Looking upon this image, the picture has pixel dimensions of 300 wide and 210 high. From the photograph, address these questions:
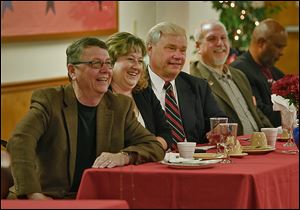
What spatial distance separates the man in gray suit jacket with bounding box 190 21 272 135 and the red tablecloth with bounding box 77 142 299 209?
89.2 inches

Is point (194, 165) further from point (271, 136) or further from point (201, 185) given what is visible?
point (271, 136)

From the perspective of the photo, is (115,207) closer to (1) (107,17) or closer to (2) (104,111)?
(2) (104,111)

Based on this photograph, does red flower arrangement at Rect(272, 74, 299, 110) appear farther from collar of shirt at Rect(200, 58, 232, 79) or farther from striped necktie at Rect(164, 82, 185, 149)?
collar of shirt at Rect(200, 58, 232, 79)

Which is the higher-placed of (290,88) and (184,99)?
(290,88)

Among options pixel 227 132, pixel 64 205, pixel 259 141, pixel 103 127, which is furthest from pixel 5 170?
pixel 259 141

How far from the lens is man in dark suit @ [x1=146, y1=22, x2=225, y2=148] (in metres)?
5.17

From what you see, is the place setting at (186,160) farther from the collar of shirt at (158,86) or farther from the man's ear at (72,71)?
the collar of shirt at (158,86)

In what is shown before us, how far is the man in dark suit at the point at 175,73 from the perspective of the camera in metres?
5.17

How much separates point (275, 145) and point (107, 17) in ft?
13.6

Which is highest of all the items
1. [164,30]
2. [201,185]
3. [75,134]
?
[164,30]

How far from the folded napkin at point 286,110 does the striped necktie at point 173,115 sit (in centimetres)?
57

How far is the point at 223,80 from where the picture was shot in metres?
6.19

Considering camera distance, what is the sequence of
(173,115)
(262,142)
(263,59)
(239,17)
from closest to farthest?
1. (262,142)
2. (173,115)
3. (263,59)
4. (239,17)

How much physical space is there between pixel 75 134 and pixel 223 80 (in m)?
2.33
